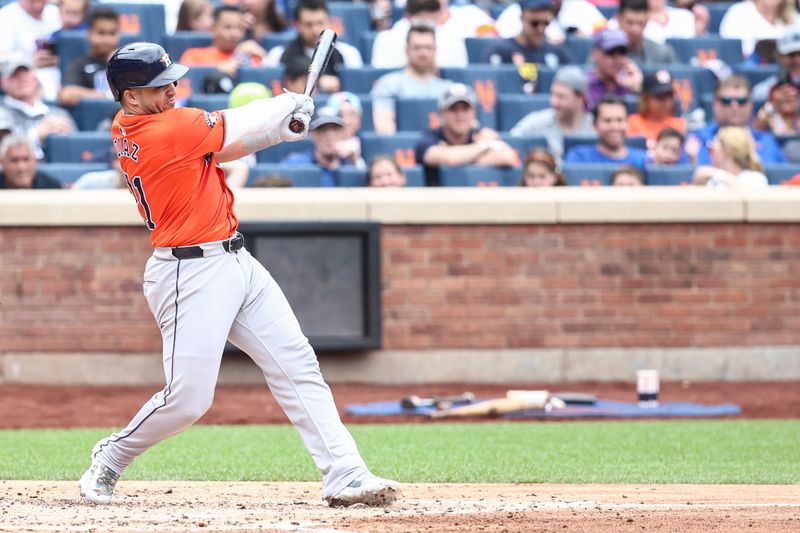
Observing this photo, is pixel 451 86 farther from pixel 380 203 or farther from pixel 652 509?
pixel 652 509

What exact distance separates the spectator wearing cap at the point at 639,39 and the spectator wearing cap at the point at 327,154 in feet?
11.0

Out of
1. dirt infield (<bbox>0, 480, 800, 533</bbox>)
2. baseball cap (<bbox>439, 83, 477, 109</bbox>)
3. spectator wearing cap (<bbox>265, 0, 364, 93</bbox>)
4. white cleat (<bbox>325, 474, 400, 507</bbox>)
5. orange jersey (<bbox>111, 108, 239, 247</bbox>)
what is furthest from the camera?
spectator wearing cap (<bbox>265, 0, 364, 93</bbox>)

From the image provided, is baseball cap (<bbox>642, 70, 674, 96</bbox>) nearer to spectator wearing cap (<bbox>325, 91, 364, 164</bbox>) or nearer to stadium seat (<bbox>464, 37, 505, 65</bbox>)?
stadium seat (<bbox>464, 37, 505, 65</bbox>)

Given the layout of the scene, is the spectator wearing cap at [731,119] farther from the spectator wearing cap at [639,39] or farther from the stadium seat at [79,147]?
the stadium seat at [79,147]

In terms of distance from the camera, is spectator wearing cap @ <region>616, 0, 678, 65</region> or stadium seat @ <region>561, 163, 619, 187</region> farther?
spectator wearing cap @ <region>616, 0, 678, 65</region>

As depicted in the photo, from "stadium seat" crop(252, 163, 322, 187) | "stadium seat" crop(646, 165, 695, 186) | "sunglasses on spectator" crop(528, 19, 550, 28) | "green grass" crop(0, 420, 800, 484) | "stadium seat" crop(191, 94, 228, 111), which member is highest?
"sunglasses on spectator" crop(528, 19, 550, 28)

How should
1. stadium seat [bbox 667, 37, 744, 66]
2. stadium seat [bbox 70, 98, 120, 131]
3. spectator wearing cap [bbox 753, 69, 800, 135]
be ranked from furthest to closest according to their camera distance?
stadium seat [bbox 667, 37, 744, 66] < spectator wearing cap [bbox 753, 69, 800, 135] < stadium seat [bbox 70, 98, 120, 131]

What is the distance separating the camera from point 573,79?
41.0ft

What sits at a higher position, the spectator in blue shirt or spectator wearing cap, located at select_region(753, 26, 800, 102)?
spectator wearing cap, located at select_region(753, 26, 800, 102)

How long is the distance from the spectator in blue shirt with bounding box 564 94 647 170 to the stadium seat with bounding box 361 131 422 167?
4.63 feet

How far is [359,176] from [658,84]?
119 inches

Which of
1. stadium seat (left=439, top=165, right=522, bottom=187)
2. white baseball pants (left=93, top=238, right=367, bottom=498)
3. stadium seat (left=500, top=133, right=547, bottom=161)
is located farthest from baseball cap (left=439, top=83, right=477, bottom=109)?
white baseball pants (left=93, top=238, right=367, bottom=498)

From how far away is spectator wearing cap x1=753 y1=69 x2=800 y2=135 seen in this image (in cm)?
1320

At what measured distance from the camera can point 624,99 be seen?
1308 cm
